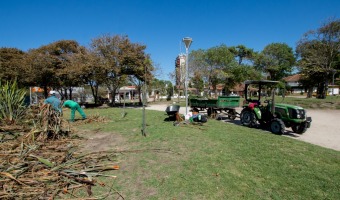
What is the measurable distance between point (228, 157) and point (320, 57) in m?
24.3

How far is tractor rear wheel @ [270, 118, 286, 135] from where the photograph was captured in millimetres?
7402

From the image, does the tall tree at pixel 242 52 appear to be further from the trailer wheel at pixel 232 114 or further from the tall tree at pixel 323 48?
the trailer wheel at pixel 232 114

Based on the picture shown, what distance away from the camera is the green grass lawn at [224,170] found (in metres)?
3.10

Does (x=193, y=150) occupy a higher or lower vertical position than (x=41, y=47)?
lower

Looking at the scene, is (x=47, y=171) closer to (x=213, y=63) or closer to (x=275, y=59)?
(x=213, y=63)

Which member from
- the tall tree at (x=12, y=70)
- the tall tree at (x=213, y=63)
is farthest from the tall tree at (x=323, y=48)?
the tall tree at (x=12, y=70)

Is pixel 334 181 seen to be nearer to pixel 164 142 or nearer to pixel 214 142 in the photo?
pixel 214 142

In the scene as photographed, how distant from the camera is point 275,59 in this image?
46156mm

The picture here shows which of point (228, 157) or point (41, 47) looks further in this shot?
point (41, 47)

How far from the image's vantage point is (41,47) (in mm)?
22953

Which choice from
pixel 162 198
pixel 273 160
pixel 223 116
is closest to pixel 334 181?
pixel 273 160

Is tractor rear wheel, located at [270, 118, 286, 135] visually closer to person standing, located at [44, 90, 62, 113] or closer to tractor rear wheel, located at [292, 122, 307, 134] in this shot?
tractor rear wheel, located at [292, 122, 307, 134]

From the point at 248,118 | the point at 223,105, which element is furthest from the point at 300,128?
the point at 223,105

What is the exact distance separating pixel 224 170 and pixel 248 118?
20.0 ft
